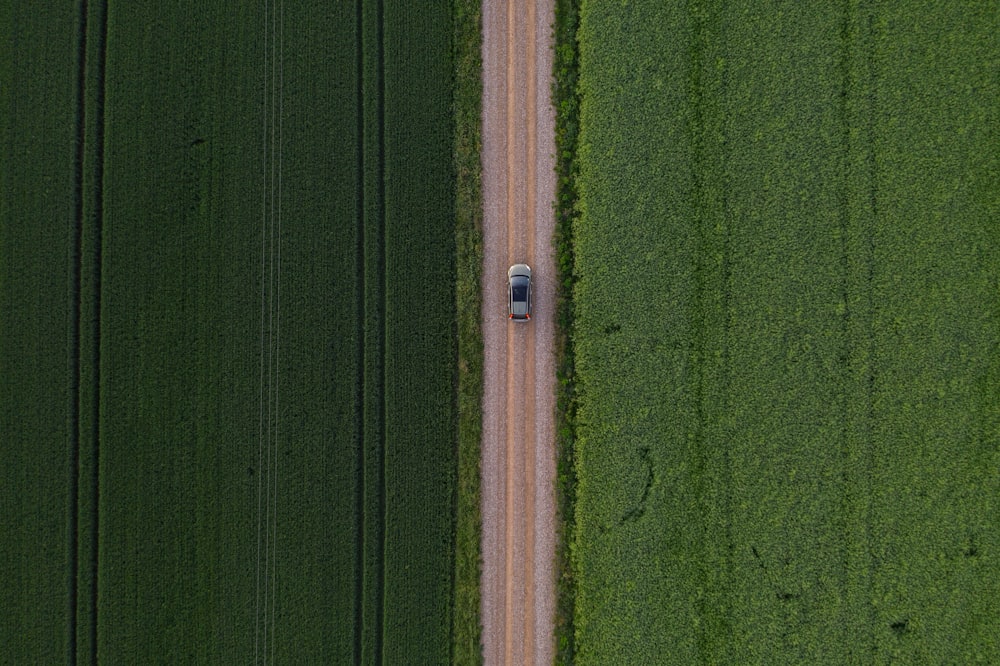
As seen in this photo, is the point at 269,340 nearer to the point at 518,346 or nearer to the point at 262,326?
the point at 262,326

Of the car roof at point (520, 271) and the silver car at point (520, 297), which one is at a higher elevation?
the car roof at point (520, 271)

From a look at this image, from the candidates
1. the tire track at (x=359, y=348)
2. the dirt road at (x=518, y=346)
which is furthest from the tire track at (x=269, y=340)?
the dirt road at (x=518, y=346)

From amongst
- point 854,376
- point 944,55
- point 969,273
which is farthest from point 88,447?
point 944,55

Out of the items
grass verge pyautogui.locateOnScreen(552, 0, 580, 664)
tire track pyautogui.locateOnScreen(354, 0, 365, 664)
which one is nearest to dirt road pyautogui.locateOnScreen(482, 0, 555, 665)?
grass verge pyautogui.locateOnScreen(552, 0, 580, 664)

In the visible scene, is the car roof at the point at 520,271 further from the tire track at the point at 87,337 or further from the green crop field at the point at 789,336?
the tire track at the point at 87,337

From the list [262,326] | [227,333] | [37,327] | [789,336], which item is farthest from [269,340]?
[789,336]

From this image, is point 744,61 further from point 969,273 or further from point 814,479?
point 814,479

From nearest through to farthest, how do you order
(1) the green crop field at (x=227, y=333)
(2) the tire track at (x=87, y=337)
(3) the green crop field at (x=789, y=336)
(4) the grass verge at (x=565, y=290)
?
(3) the green crop field at (x=789, y=336) → (4) the grass verge at (x=565, y=290) → (1) the green crop field at (x=227, y=333) → (2) the tire track at (x=87, y=337)

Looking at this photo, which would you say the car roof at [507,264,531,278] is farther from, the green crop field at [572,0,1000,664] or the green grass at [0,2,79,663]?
the green grass at [0,2,79,663]
